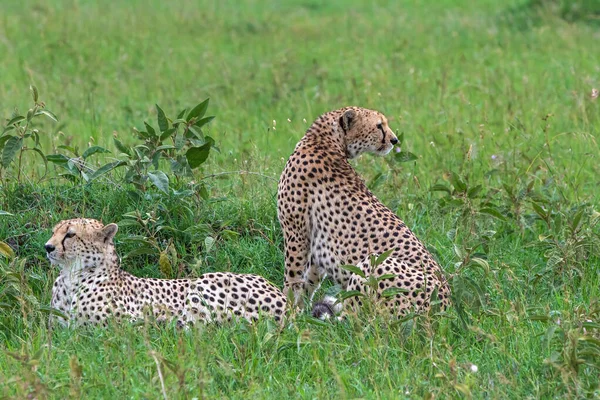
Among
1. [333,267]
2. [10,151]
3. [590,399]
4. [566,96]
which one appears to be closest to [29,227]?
[10,151]

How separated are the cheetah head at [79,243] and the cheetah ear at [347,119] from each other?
1304 millimetres

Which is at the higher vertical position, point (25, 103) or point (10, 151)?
point (10, 151)

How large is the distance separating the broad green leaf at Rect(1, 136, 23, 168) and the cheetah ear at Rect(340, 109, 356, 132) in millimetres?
1661

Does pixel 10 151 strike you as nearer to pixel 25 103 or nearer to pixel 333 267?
pixel 333 267

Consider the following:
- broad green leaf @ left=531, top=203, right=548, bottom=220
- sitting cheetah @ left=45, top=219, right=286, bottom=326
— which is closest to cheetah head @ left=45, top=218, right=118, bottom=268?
sitting cheetah @ left=45, top=219, right=286, bottom=326

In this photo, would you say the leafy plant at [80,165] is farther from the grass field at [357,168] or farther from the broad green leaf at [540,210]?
the broad green leaf at [540,210]

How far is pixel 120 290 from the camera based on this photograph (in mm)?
4746

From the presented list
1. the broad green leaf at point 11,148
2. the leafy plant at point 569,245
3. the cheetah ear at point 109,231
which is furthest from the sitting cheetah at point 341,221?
the broad green leaf at point 11,148

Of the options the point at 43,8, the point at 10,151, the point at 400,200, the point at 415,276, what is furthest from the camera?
the point at 43,8

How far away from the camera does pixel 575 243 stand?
5055mm

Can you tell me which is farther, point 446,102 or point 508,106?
point 446,102

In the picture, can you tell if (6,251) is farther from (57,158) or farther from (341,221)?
(341,221)

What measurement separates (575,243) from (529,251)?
2.06 feet

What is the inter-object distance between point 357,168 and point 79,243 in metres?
2.30
